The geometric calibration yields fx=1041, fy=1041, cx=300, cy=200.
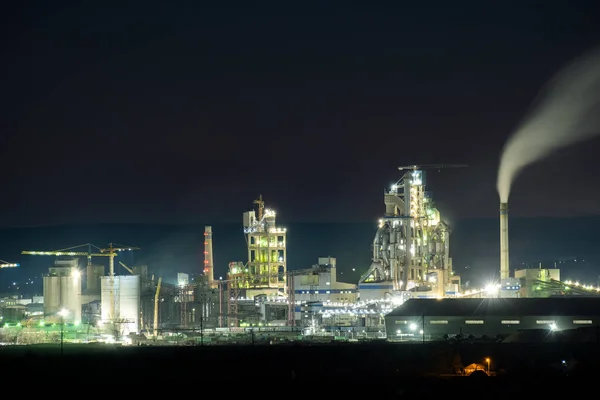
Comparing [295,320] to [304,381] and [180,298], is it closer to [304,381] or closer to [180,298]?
[180,298]

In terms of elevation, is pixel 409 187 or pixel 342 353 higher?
pixel 409 187

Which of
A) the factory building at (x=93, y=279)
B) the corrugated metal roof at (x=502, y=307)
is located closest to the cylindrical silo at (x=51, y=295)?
the factory building at (x=93, y=279)

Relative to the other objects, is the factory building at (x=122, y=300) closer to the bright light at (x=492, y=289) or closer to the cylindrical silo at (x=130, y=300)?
the cylindrical silo at (x=130, y=300)

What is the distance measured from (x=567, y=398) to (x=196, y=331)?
58.7 meters

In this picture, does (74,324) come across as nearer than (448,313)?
No

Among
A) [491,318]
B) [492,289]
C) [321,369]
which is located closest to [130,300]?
[492,289]

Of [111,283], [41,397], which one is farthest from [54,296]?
[41,397]

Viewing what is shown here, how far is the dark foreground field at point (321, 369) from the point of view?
46531mm

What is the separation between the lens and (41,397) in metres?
46.3

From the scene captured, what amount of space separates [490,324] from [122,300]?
43.7 meters

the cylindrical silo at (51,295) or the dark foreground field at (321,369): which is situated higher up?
the cylindrical silo at (51,295)

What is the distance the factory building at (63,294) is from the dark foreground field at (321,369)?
4741 cm

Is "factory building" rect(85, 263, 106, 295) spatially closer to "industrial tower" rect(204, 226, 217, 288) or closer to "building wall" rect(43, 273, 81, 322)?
"industrial tower" rect(204, 226, 217, 288)

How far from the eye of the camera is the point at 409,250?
346 ft
